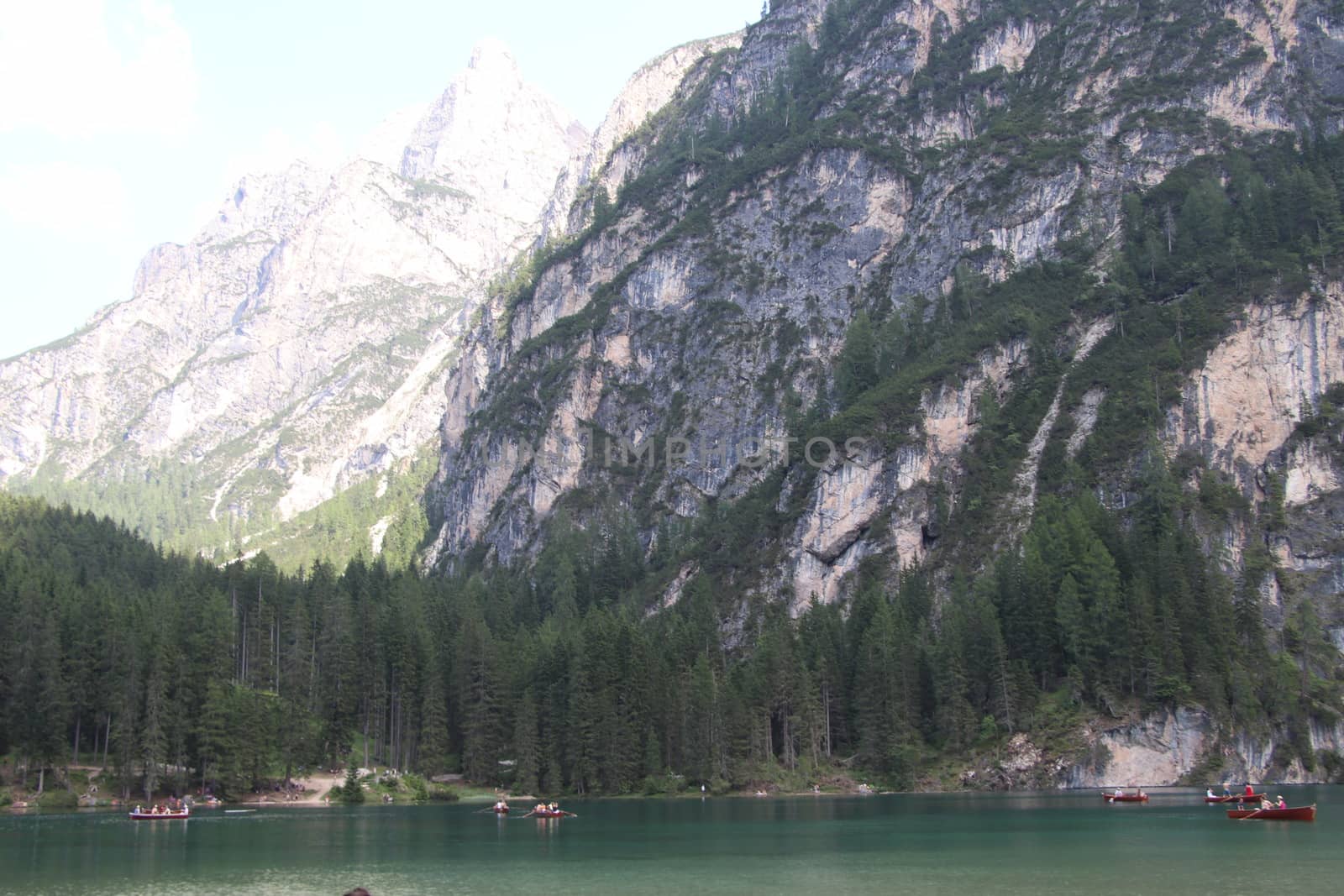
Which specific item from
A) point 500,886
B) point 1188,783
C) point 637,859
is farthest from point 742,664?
point 500,886

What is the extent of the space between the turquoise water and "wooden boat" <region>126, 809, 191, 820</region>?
3063mm

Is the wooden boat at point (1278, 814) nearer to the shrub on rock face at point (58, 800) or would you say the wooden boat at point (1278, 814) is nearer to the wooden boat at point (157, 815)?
the wooden boat at point (157, 815)

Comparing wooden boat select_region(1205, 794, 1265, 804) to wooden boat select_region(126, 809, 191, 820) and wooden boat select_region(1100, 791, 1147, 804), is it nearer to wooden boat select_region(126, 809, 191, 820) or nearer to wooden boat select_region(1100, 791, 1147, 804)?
wooden boat select_region(1100, 791, 1147, 804)

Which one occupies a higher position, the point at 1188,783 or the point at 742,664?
the point at 742,664

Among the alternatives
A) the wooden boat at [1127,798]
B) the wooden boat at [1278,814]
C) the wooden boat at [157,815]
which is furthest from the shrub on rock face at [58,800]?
the wooden boat at [1278,814]

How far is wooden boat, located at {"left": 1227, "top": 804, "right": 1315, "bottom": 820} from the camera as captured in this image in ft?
293

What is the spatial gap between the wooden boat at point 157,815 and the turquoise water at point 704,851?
3.06 metres

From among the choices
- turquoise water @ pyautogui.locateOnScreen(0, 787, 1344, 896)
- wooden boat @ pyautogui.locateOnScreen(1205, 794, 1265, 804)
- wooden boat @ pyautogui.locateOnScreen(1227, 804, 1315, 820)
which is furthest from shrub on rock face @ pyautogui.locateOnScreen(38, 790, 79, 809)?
wooden boat @ pyautogui.locateOnScreen(1205, 794, 1265, 804)

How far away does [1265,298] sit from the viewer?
166625 mm

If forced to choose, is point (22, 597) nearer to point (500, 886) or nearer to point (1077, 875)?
point (500, 886)

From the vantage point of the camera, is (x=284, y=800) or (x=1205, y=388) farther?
(x=1205, y=388)

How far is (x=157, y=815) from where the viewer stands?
3984 inches

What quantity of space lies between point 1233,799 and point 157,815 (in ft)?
288

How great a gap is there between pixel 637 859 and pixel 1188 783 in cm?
7335
